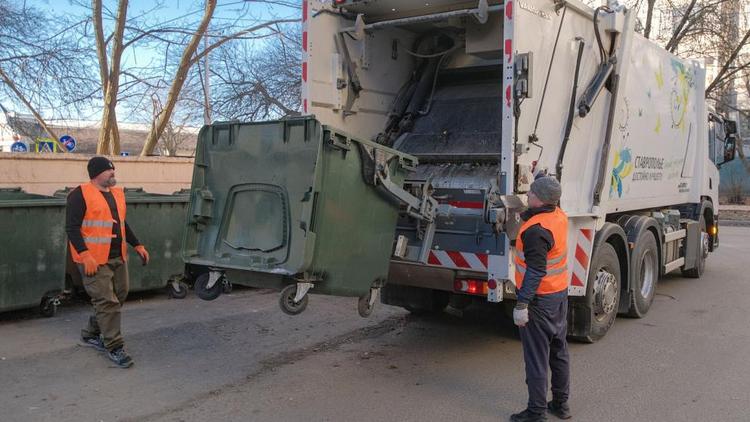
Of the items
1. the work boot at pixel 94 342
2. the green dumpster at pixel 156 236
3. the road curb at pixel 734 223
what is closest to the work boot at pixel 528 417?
the work boot at pixel 94 342

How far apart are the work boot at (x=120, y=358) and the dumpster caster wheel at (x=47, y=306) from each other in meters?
1.91

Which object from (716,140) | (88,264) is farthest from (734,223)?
(88,264)

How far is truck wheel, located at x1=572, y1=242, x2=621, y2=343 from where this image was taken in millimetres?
5691

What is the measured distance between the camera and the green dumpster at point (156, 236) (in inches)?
287

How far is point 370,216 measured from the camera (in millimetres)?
4504

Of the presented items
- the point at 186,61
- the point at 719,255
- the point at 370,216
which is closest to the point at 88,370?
the point at 370,216

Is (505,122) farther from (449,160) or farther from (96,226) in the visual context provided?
(96,226)

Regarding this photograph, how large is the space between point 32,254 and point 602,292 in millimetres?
5361

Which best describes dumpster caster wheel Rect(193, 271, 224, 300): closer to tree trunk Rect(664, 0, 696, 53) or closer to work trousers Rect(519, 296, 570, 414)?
work trousers Rect(519, 296, 570, 414)

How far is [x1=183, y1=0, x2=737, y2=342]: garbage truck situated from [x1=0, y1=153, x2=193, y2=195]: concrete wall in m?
5.17

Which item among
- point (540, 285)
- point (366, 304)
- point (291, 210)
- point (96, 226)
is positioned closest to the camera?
point (540, 285)

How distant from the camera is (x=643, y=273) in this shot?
7.07 m

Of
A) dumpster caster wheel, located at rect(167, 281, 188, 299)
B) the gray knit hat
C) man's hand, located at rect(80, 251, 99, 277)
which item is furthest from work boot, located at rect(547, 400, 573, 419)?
dumpster caster wheel, located at rect(167, 281, 188, 299)

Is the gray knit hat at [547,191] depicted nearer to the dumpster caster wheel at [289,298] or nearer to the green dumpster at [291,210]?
the green dumpster at [291,210]
